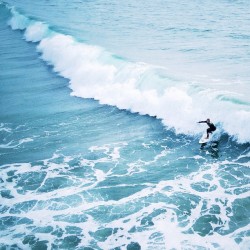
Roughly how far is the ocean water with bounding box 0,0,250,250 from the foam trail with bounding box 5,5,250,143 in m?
0.08

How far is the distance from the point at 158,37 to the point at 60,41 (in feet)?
30.3

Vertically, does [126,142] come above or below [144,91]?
below

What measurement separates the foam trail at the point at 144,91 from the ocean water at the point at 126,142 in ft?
0.26

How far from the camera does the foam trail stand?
15.6 m

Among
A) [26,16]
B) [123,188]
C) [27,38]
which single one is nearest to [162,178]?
[123,188]

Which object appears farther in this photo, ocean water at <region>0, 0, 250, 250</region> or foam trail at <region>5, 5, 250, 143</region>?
foam trail at <region>5, 5, 250, 143</region>

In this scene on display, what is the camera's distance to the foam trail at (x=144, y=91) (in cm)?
1555

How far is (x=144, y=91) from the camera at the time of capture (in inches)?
768

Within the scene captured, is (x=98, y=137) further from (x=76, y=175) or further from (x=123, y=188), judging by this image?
(x=123, y=188)

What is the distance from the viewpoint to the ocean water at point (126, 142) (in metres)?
9.91

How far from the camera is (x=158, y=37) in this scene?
3038 cm

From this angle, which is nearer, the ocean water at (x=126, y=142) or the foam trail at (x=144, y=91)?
the ocean water at (x=126, y=142)

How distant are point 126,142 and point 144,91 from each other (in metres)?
5.41

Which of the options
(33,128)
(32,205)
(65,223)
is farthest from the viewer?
(33,128)
